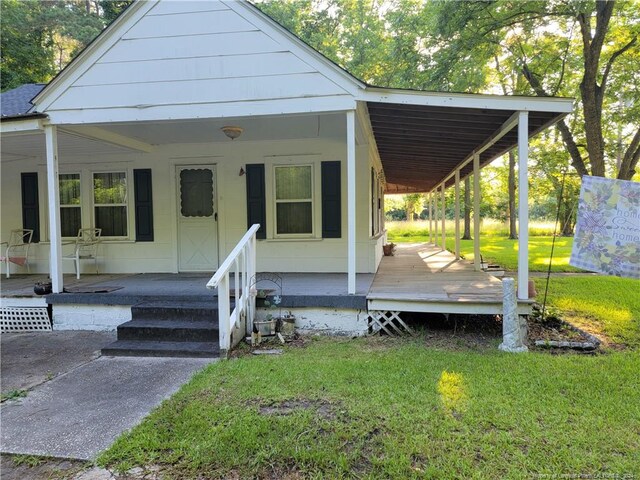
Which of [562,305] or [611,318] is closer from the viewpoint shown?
[611,318]

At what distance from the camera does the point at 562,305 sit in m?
6.16

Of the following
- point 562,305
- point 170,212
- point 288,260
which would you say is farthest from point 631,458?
point 170,212

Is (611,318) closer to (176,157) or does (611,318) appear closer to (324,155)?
(324,155)

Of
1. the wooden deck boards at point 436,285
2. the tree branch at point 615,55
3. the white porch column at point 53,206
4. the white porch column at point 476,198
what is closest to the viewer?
the wooden deck boards at point 436,285

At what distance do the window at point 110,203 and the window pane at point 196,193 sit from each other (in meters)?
1.20

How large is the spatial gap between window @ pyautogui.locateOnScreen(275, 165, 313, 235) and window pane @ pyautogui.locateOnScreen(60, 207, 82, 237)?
13.0 ft

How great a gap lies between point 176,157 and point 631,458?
23.9ft

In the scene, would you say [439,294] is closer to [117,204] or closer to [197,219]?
[197,219]

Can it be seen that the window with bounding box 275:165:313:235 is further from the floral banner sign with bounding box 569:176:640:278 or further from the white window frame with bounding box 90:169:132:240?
the floral banner sign with bounding box 569:176:640:278

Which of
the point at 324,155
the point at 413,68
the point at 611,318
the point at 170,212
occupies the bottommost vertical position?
the point at 611,318

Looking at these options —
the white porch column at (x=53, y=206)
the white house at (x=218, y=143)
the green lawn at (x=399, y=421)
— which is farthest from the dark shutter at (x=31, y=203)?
the green lawn at (x=399, y=421)

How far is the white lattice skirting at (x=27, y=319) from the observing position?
538 centimetres

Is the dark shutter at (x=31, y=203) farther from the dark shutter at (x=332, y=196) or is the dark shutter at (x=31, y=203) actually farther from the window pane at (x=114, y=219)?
the dark shutter at (x=332, y=196)

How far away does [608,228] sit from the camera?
420 centimetres
